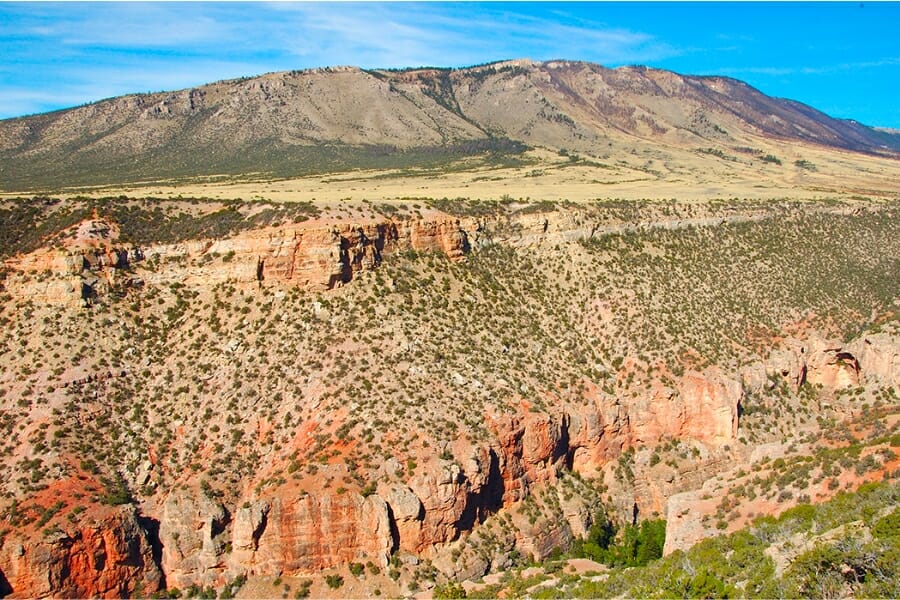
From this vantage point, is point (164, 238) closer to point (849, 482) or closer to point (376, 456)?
point (376, 456)

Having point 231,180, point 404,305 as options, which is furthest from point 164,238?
point 231,180

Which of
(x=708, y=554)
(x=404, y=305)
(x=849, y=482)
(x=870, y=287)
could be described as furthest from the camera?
(x=870, y=287)

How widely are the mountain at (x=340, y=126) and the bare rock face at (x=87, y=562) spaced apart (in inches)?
2822

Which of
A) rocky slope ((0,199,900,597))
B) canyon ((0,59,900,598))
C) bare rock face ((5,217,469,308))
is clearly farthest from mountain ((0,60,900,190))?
rocky slope ((0,199,900,597))

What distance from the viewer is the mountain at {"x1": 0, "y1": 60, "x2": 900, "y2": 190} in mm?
116000

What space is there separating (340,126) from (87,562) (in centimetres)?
12448

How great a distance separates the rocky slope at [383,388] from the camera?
33.2 meters

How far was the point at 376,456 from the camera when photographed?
35375 mm

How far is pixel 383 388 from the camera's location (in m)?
38.8

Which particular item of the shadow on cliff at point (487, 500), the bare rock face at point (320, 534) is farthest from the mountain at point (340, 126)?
the bare rock face at point (320, 534)

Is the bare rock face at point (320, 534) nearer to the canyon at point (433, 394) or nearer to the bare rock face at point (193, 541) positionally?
the canyon at point (433, 394)

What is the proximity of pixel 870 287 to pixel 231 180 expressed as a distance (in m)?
76.3

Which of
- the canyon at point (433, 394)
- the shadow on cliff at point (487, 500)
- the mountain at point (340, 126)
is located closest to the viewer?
the canyon at point (433, 394)

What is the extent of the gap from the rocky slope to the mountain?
56968mm
